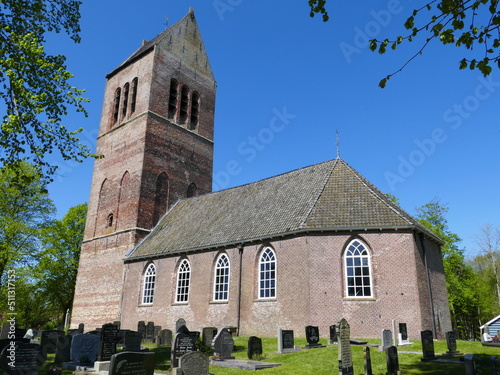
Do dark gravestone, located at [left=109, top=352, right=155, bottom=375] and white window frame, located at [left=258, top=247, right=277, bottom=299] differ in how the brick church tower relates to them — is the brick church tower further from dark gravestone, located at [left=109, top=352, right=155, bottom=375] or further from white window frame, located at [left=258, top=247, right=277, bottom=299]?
dark gravestone, located at [left=109, top=352, right=155, bottom=375]

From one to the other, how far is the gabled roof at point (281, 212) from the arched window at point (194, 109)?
7.70 metres

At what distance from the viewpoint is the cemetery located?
8.73m

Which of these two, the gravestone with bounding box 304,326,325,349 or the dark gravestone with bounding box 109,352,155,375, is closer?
the dark gravestone with bounding box 109,352,155,375

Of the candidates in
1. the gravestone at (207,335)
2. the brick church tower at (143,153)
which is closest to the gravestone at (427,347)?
the gravestone at (207,335)

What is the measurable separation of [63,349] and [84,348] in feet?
5.20

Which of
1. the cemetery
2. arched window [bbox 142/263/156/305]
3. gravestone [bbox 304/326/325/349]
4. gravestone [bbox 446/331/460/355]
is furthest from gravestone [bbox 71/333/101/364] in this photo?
arched window [bbox 142/263/156/305]

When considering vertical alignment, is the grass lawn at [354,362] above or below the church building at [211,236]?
below

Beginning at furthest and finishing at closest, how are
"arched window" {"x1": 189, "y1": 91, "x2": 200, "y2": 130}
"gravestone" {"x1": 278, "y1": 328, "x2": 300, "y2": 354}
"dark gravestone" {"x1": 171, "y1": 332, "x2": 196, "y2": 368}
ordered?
"arched window" {"x1": 189, "y1": 91, "x2": 200, "y2": 130} < "gravestone" {"x1": 278, "y1": 328, "x2": 300, "y2": 354} < "dark gravestone" {"x1": 171, "y1": 332, "x2": 196, "y2": 368}

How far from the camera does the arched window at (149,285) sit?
24.6 meters

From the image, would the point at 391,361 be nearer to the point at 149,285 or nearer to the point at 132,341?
the point at 132,341

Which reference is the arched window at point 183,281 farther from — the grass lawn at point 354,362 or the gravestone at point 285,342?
the gravestone at point 285,342

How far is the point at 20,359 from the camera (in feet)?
28.7

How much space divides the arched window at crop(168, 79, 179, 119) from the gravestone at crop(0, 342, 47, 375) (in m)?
24.7

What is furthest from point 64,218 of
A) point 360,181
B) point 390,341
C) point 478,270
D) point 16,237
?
point 478,270
